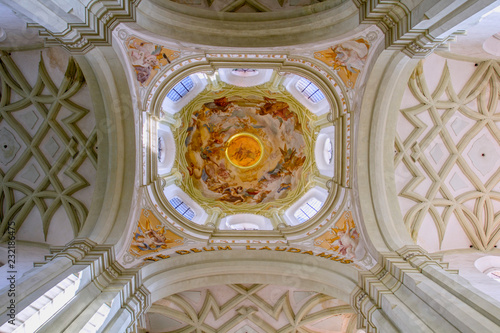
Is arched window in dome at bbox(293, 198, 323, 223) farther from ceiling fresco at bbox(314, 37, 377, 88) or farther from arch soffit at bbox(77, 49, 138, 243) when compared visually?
arch soffit at bbox(77, 49, 138, 243)

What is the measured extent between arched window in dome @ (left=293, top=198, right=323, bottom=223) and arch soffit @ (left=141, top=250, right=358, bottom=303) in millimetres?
3047

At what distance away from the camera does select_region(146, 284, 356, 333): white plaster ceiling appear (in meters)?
14.1

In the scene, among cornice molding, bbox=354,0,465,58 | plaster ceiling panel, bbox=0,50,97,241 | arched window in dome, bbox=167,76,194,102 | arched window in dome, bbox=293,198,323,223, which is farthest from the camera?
arched window in dome, bbox=167,76,194,102

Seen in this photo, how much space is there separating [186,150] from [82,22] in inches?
417

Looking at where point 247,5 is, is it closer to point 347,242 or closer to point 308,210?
point 347,242

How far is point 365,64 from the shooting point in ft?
35.4

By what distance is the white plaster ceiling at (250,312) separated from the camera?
14.1m

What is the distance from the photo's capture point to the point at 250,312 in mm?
14258

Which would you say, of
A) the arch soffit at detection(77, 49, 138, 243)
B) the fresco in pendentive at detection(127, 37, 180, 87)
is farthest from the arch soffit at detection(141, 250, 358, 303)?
the fresco in pendentive at detection(127, 37, 180, 87)

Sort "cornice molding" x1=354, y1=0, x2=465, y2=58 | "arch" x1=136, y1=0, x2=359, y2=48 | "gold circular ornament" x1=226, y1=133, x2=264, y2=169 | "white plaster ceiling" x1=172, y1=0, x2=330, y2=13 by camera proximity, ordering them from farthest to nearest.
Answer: "gold circular ornament" x1=226, y1=133, x2=264, y2=169, "white plaster ceiling" x1=172, y1=0, x2=330, y2=13, "arch" x1=136, y1=0, x2=359, y2=48, "cornice molding" x1=354, y1=0, x2=465, y2=58

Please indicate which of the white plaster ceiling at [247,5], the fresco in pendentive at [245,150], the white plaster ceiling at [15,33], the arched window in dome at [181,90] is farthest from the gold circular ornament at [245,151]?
the white plaster ceiling at [15,33]

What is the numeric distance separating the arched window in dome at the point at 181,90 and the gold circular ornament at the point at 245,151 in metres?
4.32

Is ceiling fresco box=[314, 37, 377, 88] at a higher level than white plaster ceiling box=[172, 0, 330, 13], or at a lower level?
lower

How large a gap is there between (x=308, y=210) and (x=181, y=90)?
7574mm
